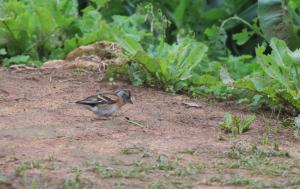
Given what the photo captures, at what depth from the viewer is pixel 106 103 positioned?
715cm

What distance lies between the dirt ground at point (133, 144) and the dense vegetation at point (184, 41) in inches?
9.4

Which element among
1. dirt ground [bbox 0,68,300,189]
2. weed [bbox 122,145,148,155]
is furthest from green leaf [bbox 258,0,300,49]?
weed [bbox 122,145,148,155]

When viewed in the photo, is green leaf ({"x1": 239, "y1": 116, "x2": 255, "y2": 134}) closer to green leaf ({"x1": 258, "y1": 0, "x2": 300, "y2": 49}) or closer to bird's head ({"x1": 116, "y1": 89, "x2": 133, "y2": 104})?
bird's head ({"x1": 116, "y1": 89, "x2": 133, "y2": 104})

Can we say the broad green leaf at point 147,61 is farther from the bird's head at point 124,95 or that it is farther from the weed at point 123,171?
the weed at point 123,171

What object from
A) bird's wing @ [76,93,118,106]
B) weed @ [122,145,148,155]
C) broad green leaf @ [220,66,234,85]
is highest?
broad green leaf @ [220,66,234,85]

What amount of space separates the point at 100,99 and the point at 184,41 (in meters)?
1.43

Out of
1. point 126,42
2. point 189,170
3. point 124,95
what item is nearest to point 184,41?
point 126,42

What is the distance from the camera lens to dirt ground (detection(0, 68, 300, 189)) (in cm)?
518

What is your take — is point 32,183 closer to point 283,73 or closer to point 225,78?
point 283,73

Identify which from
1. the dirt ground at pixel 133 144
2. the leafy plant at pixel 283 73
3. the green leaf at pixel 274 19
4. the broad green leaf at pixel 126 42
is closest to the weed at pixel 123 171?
the dirt ground at pixel 133 144

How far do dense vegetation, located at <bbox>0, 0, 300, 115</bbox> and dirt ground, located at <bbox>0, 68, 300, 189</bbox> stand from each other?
0.24m

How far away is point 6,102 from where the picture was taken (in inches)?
294

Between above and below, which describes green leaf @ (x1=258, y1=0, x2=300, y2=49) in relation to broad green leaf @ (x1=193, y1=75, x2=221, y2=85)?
above

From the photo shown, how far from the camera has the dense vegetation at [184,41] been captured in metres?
7.46
